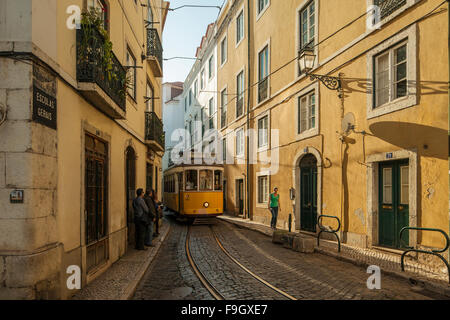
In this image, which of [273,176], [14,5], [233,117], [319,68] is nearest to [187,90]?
[233,117]

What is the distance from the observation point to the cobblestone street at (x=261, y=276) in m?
5.49

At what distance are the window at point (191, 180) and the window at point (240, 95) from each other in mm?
5841

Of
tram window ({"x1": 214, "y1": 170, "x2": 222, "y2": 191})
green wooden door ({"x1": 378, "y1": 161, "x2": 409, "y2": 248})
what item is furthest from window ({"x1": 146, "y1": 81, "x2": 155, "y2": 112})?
green wooden door ({"x1": 378, "y1": 161, "x2": 409, "y2": 248})

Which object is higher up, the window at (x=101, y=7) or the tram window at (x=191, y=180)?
the window at (x=101, y=7)

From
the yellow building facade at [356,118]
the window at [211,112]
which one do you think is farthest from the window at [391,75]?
the window at [211,112]

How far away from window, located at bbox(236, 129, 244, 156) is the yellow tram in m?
4.11

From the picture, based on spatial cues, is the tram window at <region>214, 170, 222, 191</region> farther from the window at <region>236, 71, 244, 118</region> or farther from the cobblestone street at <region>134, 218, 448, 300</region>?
the cobblestone street at <region>134, 218, 448, 300</region>

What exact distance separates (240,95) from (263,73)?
3.44 m

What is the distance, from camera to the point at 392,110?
8227 millimetres

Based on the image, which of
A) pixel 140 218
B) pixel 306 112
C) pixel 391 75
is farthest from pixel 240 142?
pixel 391 75

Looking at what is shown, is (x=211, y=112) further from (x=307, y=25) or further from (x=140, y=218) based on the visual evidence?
(x=140, y=218)

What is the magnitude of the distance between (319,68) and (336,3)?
2.05m

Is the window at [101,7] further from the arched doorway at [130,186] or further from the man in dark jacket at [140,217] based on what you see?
the man in dark jacket at [140,217]

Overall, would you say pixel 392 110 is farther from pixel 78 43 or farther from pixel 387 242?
pixel 78 43
